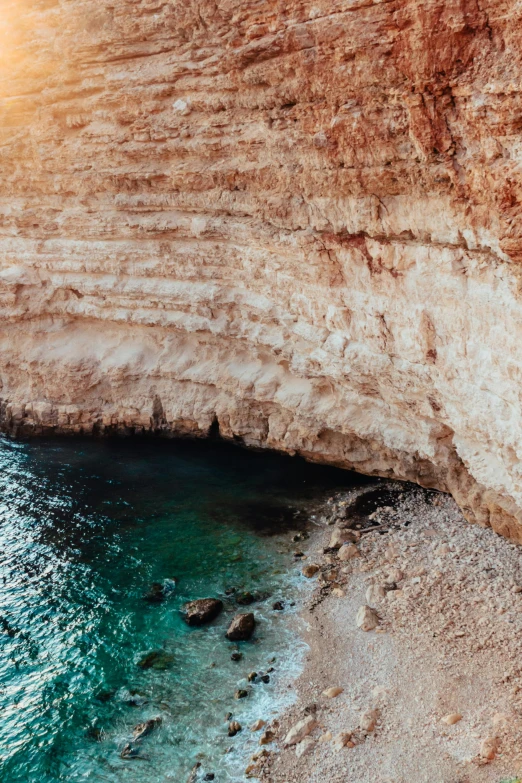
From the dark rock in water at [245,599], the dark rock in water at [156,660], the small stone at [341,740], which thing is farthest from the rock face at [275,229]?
the dark rock in water at [156,660]

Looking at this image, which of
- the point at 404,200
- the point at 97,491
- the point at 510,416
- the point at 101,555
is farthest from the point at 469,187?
the point at 97,491

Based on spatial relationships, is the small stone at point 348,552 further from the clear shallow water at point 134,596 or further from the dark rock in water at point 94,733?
the dark rock in water at point 94,733

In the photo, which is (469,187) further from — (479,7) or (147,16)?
(147,16)

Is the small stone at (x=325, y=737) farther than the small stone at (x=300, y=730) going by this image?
No

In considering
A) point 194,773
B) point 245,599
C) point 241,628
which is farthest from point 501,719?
point 245,599

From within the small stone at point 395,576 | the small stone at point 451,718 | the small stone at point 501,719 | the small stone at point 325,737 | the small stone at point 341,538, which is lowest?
the small stone at point 341,538

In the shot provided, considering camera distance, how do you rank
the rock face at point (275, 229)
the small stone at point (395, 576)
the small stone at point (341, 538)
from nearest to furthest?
the rock face at point (275, 229), the small stone at point (395, 576), the small stone at point (341, 538)

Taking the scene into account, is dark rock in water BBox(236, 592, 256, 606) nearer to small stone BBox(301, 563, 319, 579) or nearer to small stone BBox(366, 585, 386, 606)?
small stone BBox(301, 563, 319, 579)

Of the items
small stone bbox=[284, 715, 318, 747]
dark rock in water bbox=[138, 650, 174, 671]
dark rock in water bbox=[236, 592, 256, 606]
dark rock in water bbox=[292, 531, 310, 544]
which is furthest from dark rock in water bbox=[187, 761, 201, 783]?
dark rock in water bbox=[292, 531, 310, 544]
